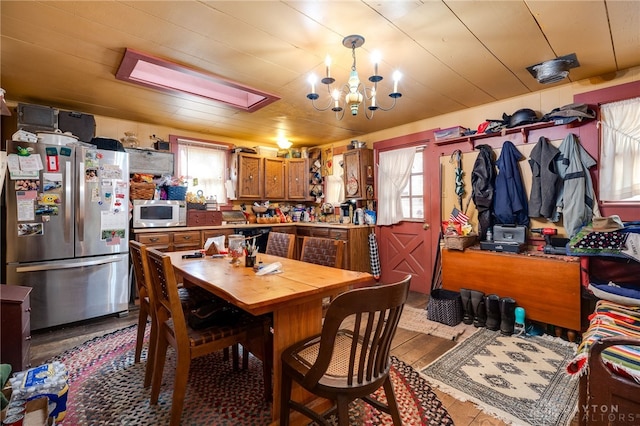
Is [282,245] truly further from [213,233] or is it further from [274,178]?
[274,178]

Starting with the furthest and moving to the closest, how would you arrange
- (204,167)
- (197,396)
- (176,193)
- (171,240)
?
(204,167) < (176,193) < (171,240) < (197,396)

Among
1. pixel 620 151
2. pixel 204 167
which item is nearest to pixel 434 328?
pixel 620 151

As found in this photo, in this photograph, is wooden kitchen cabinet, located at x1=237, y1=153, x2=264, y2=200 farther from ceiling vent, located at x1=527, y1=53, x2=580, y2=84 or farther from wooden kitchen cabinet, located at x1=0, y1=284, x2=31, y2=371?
ceiling vent, located at x1=527, y1=53, x2=580, y2=84

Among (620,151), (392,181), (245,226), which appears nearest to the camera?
(620,151)

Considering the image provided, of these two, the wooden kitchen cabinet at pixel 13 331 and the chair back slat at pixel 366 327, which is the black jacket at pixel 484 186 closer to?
the chair back slat at pixel 366 327

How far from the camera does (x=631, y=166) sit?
254cm

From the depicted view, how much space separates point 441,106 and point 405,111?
414 mm

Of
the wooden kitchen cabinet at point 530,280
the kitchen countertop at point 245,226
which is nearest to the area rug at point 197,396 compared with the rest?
the wooden kitchen cabinet at point 530,280

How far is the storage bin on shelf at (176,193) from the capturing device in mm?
4027

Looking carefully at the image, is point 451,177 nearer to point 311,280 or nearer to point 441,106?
point 441,106

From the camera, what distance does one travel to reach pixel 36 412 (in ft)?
4.46

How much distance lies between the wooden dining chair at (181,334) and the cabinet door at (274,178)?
134 inches

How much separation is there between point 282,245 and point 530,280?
2.32 meters

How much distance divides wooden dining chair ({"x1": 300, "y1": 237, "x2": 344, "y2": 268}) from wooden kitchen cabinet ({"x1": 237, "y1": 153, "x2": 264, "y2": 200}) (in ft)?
8.42
